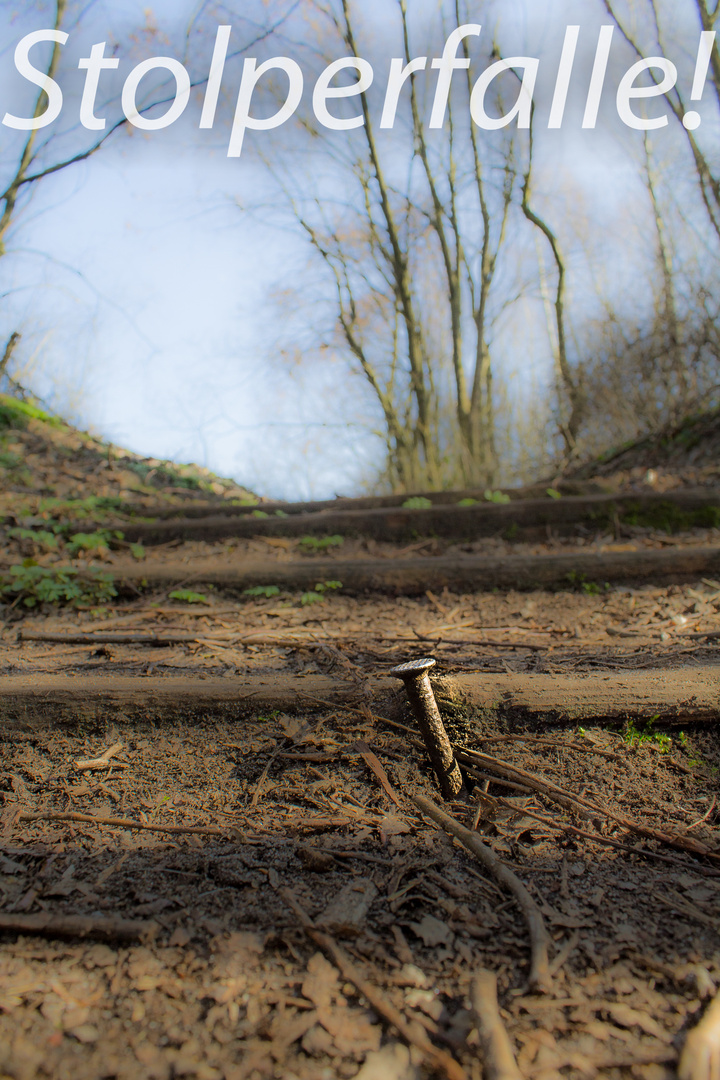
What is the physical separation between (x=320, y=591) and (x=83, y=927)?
204 centimetres

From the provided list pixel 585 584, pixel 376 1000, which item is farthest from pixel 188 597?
pixel 376 1000

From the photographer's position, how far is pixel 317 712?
5.97 feet

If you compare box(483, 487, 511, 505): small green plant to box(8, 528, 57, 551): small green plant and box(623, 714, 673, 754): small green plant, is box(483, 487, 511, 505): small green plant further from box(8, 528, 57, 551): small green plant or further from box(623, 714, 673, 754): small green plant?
box(8, 528, 57, 551): small green plant

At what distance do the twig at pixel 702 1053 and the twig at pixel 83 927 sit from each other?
0.94m

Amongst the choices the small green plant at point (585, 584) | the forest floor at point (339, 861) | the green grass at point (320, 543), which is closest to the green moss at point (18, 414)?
the green grass at point (320, 543)

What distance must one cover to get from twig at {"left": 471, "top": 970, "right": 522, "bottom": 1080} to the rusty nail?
0.55 meters

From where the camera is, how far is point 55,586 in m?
2.86

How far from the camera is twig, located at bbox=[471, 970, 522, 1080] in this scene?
2.66 feet

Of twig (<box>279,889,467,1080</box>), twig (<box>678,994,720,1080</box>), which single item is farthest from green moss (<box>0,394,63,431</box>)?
twig (<box>678,994,720,1080</box>)

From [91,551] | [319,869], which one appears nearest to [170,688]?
A: [319,869]

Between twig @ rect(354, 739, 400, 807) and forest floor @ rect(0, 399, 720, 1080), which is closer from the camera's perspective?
forest floor @ rect(0, 399, 720, 1080)

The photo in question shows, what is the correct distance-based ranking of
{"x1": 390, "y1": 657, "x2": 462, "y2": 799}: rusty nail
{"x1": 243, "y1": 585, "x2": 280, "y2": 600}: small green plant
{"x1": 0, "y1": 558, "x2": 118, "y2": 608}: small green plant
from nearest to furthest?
{"x1": 390, "y1": 657, "x2": 462, "y2": 799}: rusty nail
{"x1": 0, "y1": 558, "x2": 118, "y2": 608}: small green plant
{"x1": 243, "y1": 585, "x2": 280, "y2": 600}: small green plant

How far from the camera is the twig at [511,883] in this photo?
1.00m

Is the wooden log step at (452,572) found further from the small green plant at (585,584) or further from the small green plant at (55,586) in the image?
the small green plant at (55,586)
